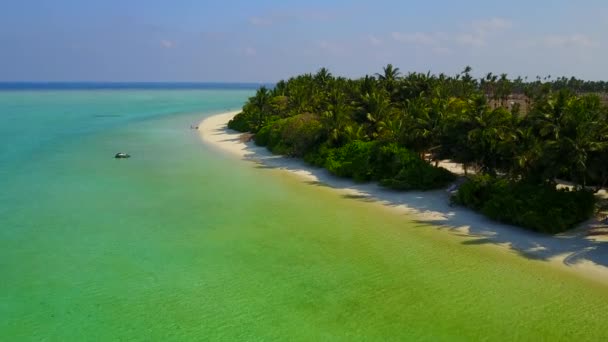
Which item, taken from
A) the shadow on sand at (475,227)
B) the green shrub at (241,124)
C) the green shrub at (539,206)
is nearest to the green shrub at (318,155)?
the shadow on sand at (475,227)

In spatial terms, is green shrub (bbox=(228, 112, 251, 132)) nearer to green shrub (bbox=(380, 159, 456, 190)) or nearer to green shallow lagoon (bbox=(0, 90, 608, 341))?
green shallow lagoon (bbox=(0, 90, 608, 341))

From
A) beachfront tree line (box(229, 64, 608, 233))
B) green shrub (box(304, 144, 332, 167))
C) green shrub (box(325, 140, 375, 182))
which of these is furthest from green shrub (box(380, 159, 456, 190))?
green shrub (box(304, 144, 332, 167))

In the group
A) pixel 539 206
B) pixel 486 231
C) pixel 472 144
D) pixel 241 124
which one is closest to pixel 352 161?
pixel 472 144

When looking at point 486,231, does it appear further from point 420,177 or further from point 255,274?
point 255,274

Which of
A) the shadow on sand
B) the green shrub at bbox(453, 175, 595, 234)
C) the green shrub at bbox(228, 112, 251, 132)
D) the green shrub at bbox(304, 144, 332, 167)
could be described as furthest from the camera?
the green shrub at bbox(228, 112, 251, 132)

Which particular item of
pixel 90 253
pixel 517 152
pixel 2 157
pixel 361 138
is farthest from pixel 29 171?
pixel 517 152
